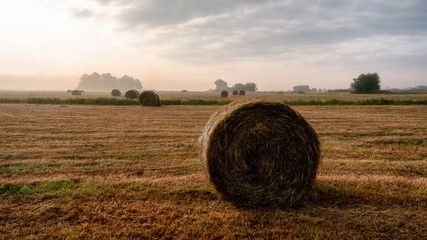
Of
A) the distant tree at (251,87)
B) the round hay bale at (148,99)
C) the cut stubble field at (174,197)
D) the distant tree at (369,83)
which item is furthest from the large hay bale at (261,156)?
the distant tree at (251,87)

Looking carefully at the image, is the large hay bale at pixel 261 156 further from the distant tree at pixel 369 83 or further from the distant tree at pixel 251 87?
the distant tree at pixel 251 87

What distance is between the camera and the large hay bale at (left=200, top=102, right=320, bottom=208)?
4.57 metres

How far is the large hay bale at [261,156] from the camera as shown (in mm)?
4574

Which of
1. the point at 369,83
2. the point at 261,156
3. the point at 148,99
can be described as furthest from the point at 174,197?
the point at 369,83

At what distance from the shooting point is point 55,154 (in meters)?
7.48

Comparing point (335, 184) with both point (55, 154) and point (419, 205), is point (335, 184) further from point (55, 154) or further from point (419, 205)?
point (55, 154)

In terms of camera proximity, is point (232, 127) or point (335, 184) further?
point (335, 184)

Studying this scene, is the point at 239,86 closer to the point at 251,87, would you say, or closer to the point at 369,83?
the point at 251,87

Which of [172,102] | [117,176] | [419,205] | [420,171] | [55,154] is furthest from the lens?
[172,102]

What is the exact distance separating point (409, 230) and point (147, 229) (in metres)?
3.42

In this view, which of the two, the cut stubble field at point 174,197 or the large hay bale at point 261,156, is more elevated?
the large hay bale at point 261,156

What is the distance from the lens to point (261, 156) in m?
4.70

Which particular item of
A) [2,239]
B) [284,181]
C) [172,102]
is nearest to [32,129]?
[2,239]

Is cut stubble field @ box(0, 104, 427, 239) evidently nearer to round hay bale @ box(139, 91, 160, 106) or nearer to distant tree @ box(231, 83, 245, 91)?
round hay bale @ box(139, 91, 160, 106)
